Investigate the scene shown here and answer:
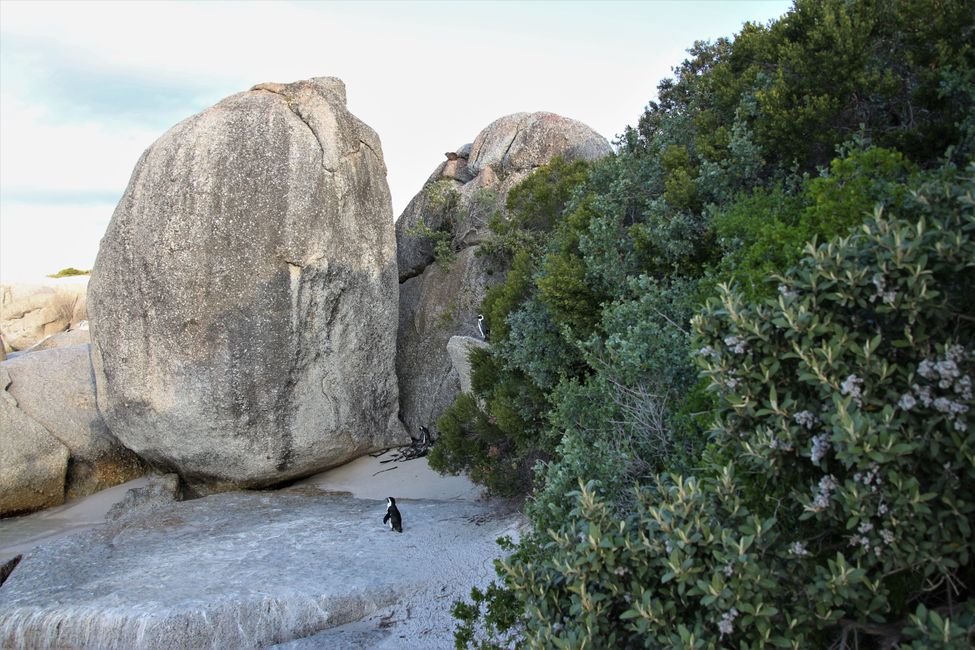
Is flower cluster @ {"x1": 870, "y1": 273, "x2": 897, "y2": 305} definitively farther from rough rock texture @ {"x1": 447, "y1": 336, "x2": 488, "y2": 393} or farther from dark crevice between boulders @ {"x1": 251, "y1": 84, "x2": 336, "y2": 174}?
dark crevice between boulders @ {"x1": 251, "y1": 84, "x2": 336, "y2": 174}

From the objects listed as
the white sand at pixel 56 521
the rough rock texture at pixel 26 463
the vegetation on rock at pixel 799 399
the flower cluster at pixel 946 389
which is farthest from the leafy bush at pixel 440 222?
the flower cluster at pixel 946 389

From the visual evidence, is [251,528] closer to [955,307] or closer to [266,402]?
[266,402]

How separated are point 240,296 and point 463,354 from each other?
125 inches

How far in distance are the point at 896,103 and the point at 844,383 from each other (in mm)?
4846

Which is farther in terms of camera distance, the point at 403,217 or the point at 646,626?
the point at 403,217

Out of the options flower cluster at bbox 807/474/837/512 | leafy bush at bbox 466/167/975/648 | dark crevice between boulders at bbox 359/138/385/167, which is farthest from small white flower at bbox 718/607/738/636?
dark crevice between boulders at bbox 359/138/385/167

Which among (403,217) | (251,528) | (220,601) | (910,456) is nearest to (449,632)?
(220,601)

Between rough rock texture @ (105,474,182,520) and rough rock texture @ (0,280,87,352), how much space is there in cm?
2294

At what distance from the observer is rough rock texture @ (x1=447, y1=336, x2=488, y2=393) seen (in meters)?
10.2

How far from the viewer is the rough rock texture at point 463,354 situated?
1025 cm

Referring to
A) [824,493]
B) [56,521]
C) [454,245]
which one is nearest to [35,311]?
[56,521]

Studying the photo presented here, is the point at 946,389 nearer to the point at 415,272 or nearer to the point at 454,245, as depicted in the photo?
the point at 454,245

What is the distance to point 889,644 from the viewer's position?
122 inches

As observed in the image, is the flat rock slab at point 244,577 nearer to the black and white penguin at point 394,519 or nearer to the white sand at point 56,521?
the black and white penguin at point 394,519
